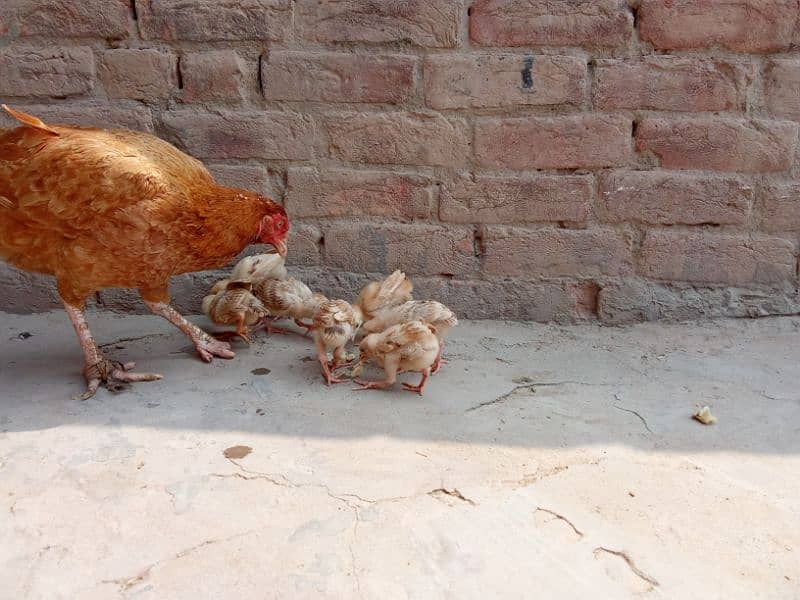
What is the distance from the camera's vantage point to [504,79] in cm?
312

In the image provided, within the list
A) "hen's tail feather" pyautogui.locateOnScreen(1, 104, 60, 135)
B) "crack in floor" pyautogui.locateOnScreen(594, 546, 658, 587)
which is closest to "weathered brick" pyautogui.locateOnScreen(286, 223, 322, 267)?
"hen's tail feather" pyautogui.locateOnScreen(1, 104, 60, 135)

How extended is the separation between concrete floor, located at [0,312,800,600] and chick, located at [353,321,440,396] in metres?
0.09

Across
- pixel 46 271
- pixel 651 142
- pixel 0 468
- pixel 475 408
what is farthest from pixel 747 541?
pixel 46 271

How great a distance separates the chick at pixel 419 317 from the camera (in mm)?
2814

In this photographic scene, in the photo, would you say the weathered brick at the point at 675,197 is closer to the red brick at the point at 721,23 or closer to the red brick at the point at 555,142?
the red brick at the point at 555,142

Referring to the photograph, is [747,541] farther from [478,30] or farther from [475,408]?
[478,30]

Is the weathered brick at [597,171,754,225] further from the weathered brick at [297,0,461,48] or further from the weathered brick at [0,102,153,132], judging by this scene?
the weathered brick at [0,102,153,132]

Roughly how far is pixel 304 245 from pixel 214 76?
944 mm

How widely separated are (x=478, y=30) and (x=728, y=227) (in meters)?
1.58

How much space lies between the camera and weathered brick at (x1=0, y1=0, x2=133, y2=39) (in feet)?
10.3

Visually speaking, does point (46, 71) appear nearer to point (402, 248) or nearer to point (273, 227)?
point (273, 227)

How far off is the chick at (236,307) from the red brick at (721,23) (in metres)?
2.25

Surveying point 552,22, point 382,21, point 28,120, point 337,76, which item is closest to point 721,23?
point 552,22

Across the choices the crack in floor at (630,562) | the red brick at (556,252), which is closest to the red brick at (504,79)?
the red brick at (556,252)
